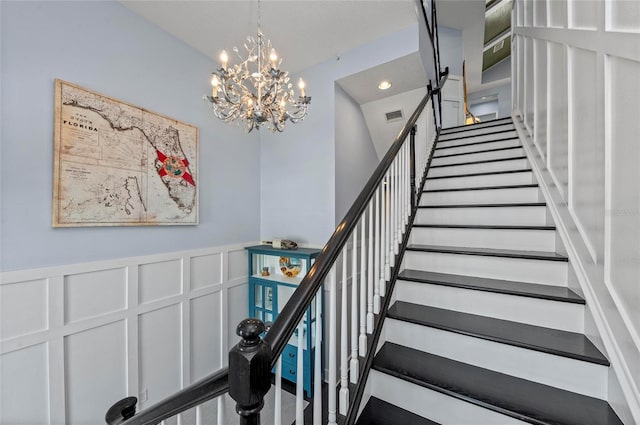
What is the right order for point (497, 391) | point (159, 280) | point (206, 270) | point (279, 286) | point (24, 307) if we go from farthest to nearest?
point (279, 286), point (206, 270), point (159, 280), point (24, 307), point (497, 391)

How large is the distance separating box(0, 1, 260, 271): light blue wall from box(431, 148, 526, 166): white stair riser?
249 cm

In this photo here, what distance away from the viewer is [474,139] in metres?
3.11

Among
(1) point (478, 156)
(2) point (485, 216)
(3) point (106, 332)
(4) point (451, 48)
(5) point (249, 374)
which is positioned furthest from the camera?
(4) point (451, 48)

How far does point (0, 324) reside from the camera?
61.4 inches

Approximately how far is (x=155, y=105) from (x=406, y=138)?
2.27 m

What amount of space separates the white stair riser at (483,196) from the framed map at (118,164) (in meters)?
2.32

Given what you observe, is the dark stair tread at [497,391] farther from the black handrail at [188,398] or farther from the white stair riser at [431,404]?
the black handrail at [188,398]

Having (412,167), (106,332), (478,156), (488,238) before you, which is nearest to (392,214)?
(412,167)

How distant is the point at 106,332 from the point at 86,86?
1899 millimetres

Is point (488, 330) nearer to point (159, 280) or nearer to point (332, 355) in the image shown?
point (332, 355)

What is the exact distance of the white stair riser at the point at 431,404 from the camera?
101 cm

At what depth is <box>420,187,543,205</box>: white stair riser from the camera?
1.95 meters

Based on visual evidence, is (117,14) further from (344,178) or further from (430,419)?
(430,419)

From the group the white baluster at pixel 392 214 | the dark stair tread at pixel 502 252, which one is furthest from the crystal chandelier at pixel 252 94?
the dark stair tread at pixel 502 252
